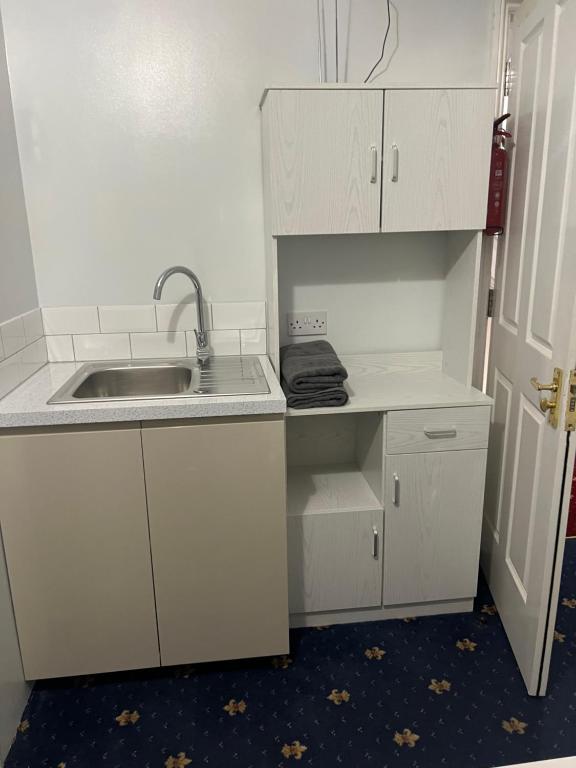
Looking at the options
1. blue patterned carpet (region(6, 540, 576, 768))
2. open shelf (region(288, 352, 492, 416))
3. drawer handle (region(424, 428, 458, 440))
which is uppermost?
open shelf (region(288, 352, 492, 416))

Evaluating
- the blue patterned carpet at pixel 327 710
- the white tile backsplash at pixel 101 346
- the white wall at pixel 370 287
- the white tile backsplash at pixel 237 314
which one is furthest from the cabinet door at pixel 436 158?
the blue patterned carpet at pixel 327 710

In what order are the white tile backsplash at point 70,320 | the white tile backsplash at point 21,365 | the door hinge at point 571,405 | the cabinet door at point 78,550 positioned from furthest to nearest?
1. the white tile backsplash at point 70,320
2. the white tile backsplash at point 21,365
3. the cabinet door at point 78,550
4. the door hinge at point 571,405

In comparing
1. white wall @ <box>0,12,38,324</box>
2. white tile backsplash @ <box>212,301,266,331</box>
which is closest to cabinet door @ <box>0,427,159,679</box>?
white wall @ <box>0,12,38,324</box>

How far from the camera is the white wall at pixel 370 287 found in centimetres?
225

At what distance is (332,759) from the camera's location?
1.61m

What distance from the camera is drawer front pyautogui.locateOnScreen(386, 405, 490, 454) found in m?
1.96

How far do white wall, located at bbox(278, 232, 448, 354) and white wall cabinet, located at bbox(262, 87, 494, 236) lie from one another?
0.34 m

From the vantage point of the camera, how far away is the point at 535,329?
70.1 inches

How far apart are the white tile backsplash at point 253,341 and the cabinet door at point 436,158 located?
0.63 m

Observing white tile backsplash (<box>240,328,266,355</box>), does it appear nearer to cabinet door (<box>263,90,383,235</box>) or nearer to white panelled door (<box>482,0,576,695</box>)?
cabinet door (<box>263,90,383,235</box>)

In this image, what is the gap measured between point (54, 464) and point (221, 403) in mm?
493

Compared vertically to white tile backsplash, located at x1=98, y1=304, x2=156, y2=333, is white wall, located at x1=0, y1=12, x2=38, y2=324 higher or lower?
higher

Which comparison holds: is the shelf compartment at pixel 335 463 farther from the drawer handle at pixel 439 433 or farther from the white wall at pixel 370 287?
the white wall at pixel 370 287

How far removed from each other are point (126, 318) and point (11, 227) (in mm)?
483
